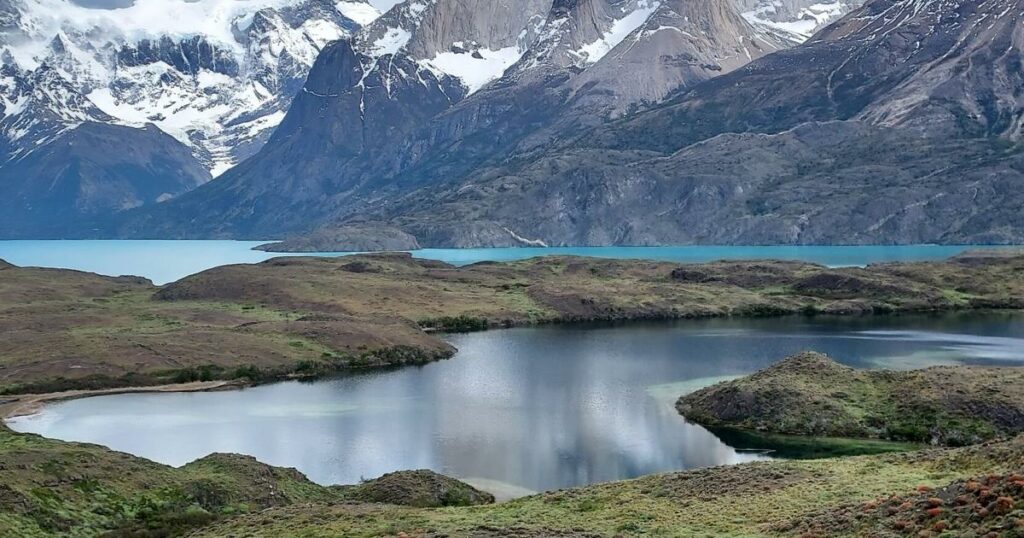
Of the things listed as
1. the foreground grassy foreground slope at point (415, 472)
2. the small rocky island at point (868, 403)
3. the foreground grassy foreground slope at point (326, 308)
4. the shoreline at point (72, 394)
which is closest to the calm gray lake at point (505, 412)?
the shoreline at point (72, 394)

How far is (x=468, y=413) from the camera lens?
84312 millimetres

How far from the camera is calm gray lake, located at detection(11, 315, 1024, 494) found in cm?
6856

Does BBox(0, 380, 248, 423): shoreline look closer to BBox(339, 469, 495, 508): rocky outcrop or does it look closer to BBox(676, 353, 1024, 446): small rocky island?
BBox(339, 469, 495, 508): rocky outcrop

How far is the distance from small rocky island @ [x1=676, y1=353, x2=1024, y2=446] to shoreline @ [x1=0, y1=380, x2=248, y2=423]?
46276mm

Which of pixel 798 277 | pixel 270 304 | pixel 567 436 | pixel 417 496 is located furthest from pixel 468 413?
pixel 798 277

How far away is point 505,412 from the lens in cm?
8469

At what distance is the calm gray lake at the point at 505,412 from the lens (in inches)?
2699

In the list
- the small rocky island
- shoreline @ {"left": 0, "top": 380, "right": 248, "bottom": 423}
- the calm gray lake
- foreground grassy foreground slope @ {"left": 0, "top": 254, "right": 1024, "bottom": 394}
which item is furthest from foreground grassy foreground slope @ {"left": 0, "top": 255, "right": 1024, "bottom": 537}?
the calm gray lake

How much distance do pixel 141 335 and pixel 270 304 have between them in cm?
3628

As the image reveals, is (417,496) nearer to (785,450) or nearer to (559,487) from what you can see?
(559,487)

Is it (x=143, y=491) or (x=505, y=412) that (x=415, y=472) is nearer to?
(x=143, y=491)

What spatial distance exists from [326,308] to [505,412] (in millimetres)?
71105

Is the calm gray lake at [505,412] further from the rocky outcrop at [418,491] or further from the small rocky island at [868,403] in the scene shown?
the small rocky island at [868,403]

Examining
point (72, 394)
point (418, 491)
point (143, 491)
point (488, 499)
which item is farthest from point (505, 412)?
point (72, 394)
